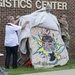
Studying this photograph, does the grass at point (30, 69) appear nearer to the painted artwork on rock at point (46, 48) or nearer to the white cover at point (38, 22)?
the painted artwork on rock at point (46, 48)

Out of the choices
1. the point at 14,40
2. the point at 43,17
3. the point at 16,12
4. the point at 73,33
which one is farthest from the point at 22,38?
the point at 73,33

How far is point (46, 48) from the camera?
13.0m

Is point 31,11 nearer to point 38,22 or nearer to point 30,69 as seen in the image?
point 38,22

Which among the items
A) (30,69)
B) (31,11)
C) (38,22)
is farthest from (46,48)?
(31,11)

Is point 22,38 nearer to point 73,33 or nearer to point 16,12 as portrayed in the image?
point 16,12

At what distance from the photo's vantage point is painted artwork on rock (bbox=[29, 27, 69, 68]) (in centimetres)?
1264

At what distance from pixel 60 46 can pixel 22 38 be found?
160cm

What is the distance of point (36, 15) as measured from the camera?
13.3 m

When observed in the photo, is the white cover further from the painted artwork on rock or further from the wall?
the wall

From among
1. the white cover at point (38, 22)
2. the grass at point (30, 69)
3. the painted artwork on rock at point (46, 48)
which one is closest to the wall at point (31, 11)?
the white cover at point (38, 22)

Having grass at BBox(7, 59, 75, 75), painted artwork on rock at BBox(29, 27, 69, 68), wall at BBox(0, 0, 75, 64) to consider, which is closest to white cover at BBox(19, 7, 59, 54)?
painted artwork on rock at BBox(29, 27, 69, 68)

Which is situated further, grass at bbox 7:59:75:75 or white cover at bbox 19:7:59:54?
white cover at bbox 19:7:59:54

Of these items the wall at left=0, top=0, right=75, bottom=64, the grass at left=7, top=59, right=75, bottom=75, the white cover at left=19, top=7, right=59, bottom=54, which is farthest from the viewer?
the wall at left=0, top=0, right=75, bottom=64

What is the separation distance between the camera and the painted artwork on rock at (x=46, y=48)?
498 inches
